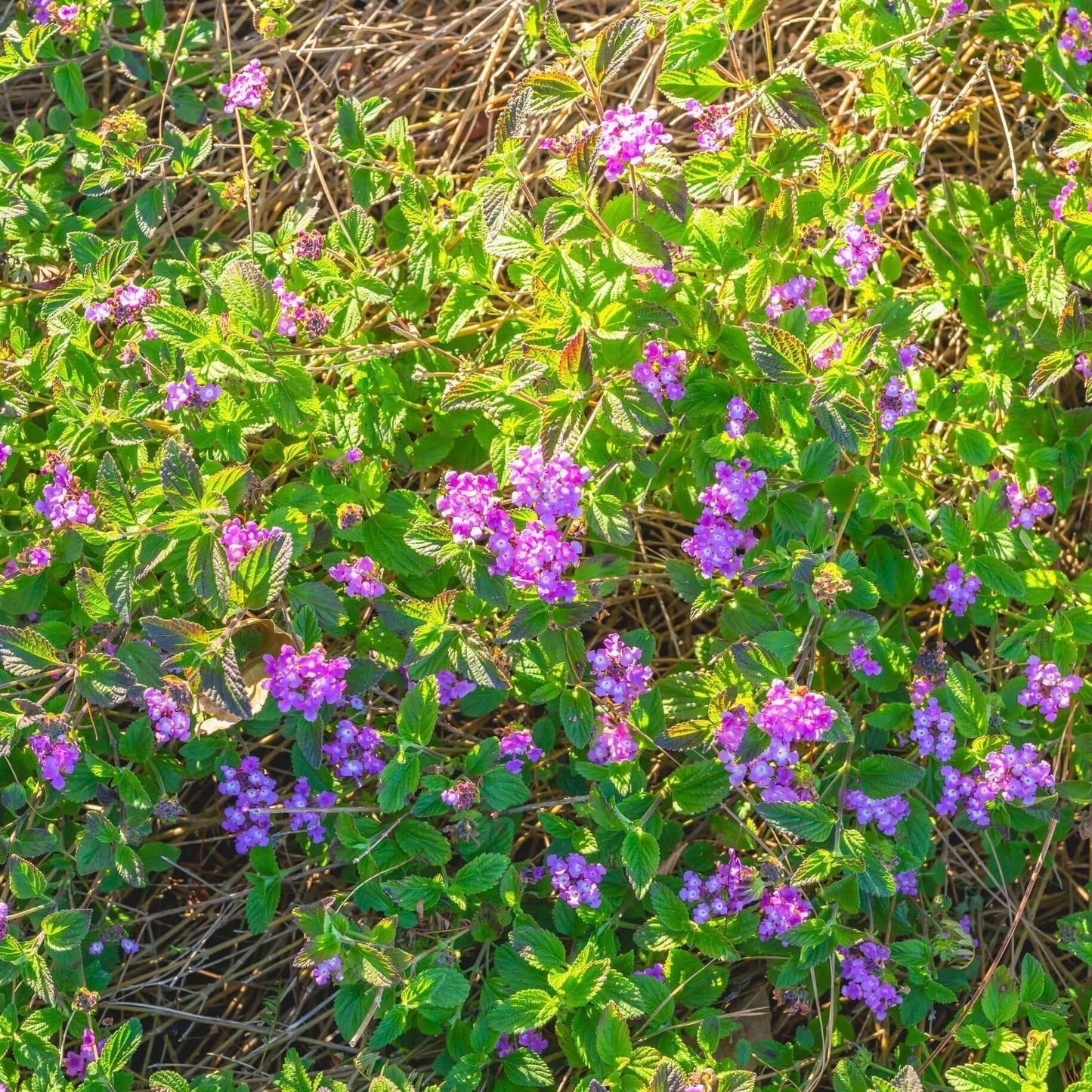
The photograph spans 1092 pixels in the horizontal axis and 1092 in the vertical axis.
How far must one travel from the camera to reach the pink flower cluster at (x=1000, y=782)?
117 inches

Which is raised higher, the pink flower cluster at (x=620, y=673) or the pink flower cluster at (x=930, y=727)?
the pink flower cluster at (x=620, y=673)

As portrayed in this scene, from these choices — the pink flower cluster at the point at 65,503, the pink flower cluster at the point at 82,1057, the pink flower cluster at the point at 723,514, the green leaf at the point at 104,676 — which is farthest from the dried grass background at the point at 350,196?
the pink flower cluster at the point at 65,503

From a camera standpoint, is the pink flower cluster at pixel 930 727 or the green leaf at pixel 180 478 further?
the pink flower cluster at pixel 930 727

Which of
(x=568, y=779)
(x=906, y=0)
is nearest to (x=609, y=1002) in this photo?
(x=568, y=779)

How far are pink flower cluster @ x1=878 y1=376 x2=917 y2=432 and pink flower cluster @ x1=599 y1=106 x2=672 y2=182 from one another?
89 cm

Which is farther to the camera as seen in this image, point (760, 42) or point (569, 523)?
point (760, 42)

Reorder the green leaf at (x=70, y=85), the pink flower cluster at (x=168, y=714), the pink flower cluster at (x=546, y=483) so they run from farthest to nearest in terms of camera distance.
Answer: the green leaf at (x=70, y=85) → the pink flower cluster at (x=168, y=714) → the pink flower cluster at (x=546, y=483)

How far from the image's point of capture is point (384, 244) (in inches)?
153

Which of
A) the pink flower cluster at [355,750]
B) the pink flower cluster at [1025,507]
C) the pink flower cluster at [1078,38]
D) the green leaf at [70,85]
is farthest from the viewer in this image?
the green leaf at [70,85]

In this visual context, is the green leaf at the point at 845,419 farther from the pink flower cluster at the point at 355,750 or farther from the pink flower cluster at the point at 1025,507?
the pink flower cluster at the point at 355,750

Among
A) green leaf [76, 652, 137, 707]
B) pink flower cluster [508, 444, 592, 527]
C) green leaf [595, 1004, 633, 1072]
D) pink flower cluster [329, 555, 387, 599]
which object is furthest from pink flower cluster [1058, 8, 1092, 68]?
green leaf [76, 652, 137, 707]

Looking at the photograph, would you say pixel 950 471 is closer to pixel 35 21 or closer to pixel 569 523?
pixel 569 523

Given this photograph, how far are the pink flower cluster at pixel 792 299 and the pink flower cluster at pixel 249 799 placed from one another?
6.31ft

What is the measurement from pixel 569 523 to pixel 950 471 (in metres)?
1.20
